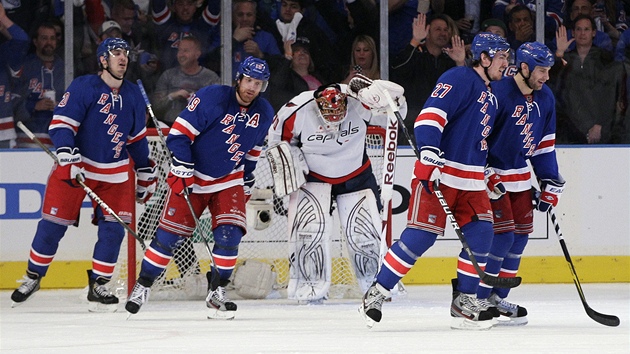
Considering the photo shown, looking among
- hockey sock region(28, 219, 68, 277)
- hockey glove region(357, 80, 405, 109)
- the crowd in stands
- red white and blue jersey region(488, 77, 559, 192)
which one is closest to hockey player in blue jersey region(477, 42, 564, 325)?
red white and blue jersey region(488, 77, 559, 192)

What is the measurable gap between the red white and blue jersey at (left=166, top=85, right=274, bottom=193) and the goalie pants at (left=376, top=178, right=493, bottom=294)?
0.99m

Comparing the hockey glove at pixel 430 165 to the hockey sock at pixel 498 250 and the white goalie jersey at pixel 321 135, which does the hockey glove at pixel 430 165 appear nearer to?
the hockey sock at pixel 498 250

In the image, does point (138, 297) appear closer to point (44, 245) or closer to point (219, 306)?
point (219, 306)

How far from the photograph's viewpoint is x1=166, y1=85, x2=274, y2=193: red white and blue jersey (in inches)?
209

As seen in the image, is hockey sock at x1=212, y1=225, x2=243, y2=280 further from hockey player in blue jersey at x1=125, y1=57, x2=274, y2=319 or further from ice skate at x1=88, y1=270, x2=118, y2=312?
ice skate at x1=88, y1=270, x2=118, y2=312

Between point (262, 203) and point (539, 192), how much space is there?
1595mm

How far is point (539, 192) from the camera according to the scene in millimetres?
5266

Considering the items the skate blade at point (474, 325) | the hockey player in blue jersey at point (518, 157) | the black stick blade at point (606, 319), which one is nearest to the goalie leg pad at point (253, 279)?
the hockey player in blue jersey at point (518, 157)

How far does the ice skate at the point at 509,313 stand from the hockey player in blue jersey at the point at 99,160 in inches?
71.0

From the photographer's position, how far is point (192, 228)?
5.39 meters

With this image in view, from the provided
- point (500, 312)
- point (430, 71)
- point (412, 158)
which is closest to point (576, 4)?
point (430, 71)

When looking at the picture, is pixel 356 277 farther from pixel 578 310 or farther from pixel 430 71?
pixel 430 71

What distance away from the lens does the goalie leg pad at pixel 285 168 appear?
6.06m

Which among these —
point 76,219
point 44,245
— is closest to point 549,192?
point 76,219
